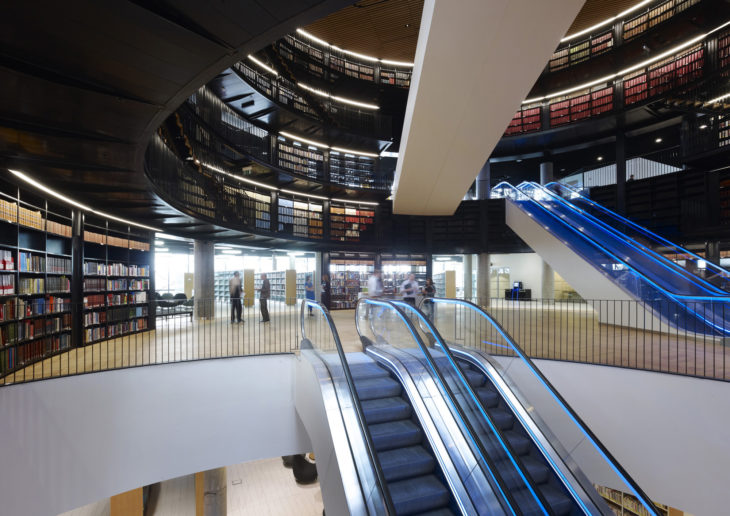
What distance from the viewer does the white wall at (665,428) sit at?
14.3 ft

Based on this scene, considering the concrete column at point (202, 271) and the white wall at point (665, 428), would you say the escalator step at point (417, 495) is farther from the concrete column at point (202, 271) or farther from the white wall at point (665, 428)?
the concrete column at point (202, 271)

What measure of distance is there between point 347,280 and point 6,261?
407 inches

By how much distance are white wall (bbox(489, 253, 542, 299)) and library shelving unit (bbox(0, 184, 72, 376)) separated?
49.0ft

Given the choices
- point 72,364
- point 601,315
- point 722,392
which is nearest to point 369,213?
point 601,315

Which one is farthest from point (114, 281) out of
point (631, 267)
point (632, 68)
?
point (632, 68)

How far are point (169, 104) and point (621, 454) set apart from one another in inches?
261

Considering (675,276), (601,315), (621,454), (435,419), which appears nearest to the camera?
(435,419)

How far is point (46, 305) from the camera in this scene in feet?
20.0

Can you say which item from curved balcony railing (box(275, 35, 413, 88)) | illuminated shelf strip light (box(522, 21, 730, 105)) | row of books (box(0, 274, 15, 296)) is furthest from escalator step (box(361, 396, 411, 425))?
illuminated shelf strip light (box(522, 21, 730, 105))

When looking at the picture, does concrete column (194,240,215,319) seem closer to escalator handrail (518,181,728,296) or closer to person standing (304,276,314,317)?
person standing (304,276,314,317)

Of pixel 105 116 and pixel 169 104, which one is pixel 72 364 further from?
pixel 169 104

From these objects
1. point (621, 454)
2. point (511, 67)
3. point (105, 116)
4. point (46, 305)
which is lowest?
point (621, 454)

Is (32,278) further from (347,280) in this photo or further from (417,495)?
(347,280)

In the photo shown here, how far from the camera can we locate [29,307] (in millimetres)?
5691
